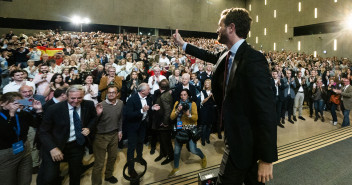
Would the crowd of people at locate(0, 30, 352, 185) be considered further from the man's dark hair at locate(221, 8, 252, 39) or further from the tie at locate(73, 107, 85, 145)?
the man's dark hair at locate(221, 8, 252, 39)

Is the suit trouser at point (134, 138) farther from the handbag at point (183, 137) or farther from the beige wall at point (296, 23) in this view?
the beige wall at point (296, 23)

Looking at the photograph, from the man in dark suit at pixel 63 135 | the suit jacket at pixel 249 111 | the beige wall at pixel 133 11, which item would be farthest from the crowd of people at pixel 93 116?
the beige wall at pixel 133 11

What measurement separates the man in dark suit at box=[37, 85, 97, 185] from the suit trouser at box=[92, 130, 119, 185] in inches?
14.4

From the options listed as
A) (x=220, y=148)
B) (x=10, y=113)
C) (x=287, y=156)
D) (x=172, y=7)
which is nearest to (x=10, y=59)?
(x=10, y=113)

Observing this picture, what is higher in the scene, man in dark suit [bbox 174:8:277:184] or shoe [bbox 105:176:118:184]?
man in dark suit [bbox 174:8:277:184]

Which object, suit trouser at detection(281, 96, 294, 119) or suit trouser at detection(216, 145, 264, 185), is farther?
suit trouser at detection(281, 96, 294, 119)

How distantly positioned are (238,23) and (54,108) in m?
2.76

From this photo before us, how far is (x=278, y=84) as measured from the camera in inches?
257

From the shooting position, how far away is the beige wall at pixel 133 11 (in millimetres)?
16578

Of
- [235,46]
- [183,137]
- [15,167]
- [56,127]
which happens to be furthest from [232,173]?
[15,167]

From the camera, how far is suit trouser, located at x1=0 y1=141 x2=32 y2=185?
8.07 ft

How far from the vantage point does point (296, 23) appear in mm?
19359

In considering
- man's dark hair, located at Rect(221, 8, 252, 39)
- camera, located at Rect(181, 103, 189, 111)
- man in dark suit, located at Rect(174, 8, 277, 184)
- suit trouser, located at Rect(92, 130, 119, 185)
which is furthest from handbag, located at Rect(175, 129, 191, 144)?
man's dark hair, located at Rect(221, 8, 252, 39)

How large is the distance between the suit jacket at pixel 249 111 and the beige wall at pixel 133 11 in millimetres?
20808
